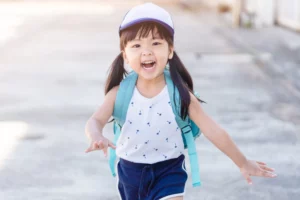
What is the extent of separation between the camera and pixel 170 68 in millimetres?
3457

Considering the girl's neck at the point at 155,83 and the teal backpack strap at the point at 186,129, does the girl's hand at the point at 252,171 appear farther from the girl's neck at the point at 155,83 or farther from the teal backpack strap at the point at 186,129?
the girl's neck at the point at 155,83

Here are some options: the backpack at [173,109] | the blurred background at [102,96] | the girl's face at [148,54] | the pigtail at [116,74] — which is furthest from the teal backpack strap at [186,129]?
the blurred background at [102,96]

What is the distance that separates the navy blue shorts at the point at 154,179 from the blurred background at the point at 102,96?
4.51 feet

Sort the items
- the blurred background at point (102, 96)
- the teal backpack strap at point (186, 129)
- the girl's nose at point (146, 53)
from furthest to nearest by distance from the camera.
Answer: the blurred background at point (102, 96) < the teal backpack strap at point (186, 129) < the girl's nose at point (146, 53)

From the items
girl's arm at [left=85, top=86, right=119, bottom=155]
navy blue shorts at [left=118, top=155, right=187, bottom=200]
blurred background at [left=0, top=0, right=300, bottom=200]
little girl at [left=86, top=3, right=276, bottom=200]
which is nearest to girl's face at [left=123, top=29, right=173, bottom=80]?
little girl at [left=86, top=3, right=276, bottom=200]

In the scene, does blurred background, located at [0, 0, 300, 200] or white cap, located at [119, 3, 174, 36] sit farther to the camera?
blurred background, located at [0, 0, 300, 200]

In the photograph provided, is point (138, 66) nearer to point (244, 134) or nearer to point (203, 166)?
point (203, 166)

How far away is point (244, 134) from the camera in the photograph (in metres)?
6.50

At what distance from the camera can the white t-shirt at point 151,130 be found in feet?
11.0

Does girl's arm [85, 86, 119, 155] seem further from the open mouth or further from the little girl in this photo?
the open mouth

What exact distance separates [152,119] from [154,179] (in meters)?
0.33

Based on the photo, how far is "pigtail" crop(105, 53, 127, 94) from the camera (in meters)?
3.51

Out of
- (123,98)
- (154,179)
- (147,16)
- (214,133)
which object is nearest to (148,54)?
(147,16)

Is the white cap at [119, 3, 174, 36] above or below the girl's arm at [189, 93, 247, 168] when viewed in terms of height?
above
